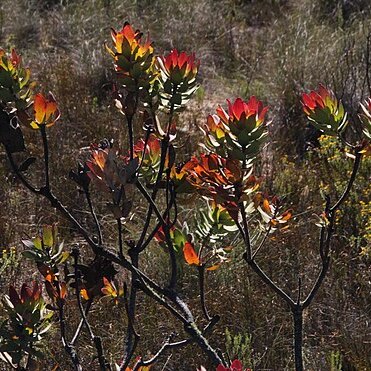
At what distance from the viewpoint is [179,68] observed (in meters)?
1.11

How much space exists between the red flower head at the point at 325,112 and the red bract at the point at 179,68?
18cm

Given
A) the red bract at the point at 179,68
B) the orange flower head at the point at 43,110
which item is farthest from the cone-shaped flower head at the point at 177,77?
the orange flower head at the point at 43,110

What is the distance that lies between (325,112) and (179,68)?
225 mm

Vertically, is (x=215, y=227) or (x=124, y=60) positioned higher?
(x=124, y=60)

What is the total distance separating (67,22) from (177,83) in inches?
199

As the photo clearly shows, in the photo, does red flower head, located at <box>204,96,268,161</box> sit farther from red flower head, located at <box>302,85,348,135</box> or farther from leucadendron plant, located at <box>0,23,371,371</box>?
red flower head, located at <box>302,85,348,135</box>

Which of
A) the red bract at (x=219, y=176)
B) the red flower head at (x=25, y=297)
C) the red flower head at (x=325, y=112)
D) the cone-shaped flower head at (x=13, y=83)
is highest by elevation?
the red flower head at (x=325, y=112)

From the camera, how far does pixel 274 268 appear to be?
3.05 metres

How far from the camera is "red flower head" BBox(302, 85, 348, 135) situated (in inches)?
44.4

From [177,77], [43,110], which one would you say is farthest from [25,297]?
[177,77]

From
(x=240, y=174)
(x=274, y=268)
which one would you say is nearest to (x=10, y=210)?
(x=274, y=268)

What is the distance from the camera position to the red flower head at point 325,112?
3.70 ft

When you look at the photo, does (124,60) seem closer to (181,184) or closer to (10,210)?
(181,184)

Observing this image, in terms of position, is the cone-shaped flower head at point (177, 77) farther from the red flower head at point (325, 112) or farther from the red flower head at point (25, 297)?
the red flower head at point (25, 297)
